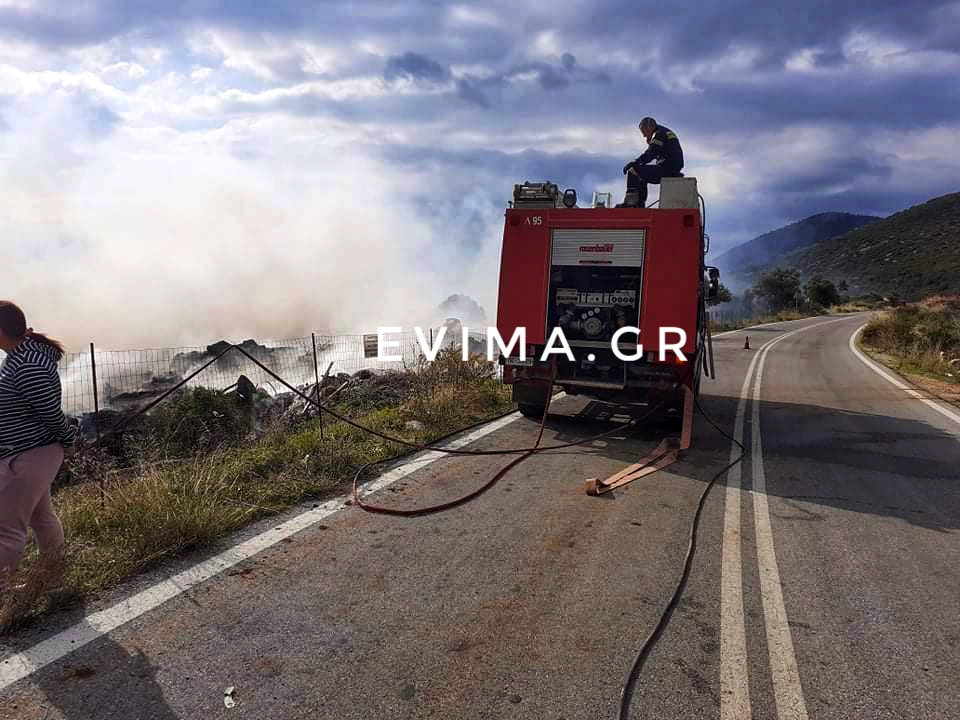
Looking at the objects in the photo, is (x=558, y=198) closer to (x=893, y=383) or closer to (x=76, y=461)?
(x=76, y=461)

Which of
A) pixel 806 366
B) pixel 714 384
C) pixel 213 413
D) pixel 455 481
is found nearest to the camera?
pixel 455 481

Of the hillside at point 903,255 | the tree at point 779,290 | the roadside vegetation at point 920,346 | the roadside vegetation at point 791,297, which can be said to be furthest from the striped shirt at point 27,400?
the hillside at point 903,255

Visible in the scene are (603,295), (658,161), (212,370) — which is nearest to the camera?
(603,295)

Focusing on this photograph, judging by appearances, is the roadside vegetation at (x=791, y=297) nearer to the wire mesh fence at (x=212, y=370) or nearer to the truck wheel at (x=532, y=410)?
the wire mesh fence at (x=212, y=370)

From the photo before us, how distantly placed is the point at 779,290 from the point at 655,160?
5977cm

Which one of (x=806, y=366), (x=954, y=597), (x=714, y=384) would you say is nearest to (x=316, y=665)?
(x=954, y=597)

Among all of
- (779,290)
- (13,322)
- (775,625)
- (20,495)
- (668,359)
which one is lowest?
(775,625)

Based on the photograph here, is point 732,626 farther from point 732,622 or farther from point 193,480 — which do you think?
point 193,480

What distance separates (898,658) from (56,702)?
12.3 feet

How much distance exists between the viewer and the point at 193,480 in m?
5.09

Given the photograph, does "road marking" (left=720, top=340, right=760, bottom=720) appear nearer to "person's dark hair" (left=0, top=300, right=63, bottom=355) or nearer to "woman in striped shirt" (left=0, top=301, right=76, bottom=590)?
"woman in striped shirt" (left=0, top=301, right=76, bottom=590)

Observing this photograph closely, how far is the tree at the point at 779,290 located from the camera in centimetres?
6253

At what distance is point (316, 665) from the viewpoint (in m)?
3.01

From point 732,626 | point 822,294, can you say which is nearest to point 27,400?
point 732,626
